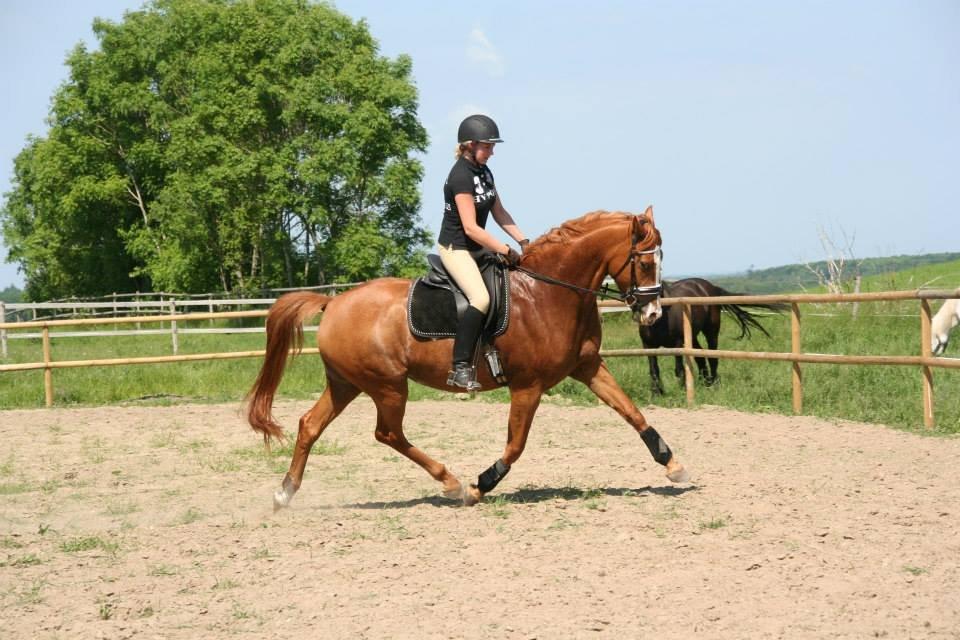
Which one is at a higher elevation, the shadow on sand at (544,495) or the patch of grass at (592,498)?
the patch of grass at (592,498)

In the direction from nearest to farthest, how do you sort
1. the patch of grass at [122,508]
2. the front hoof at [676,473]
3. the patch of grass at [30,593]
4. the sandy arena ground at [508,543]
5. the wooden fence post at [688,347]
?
1. the sandy arena ground at [508,543]
2. the patch of grass at [30,593]
3. the front hoof at [676,473]
4. the patch of grass at [122,508]
5. the wooden fence post at [688,347]

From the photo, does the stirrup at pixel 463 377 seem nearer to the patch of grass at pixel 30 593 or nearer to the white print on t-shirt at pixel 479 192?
the white print on t-shirt at pixel 479 192

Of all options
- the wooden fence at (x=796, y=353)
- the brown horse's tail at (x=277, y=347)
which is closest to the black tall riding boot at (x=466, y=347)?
the brown horse's tail at (x=277, y=347)

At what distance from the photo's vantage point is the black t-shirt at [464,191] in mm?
6543

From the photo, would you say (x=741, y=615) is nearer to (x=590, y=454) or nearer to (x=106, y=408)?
(x=590, y=454)

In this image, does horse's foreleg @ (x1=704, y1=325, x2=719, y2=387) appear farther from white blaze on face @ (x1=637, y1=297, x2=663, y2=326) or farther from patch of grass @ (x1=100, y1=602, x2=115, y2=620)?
patch of grass @ (x1=100, y1=602, x2=115, y2=620)

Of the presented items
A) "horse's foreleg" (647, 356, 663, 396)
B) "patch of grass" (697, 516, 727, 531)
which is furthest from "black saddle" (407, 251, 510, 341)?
"horse's foreleg" (647, 356, 663, 396)

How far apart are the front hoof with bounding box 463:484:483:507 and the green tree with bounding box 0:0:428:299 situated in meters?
31.8

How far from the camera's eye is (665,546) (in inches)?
205

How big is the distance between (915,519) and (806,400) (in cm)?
569

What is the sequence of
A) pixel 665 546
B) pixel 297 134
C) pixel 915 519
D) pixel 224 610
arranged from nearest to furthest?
pixel 224 610
pixel 665 546
pixel 915 519
pixel 297 134

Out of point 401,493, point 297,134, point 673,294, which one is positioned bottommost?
point 401,493

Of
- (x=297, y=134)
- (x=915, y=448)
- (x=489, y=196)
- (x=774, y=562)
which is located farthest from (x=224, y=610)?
(x=297, y=134)

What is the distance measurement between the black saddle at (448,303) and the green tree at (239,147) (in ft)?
103
